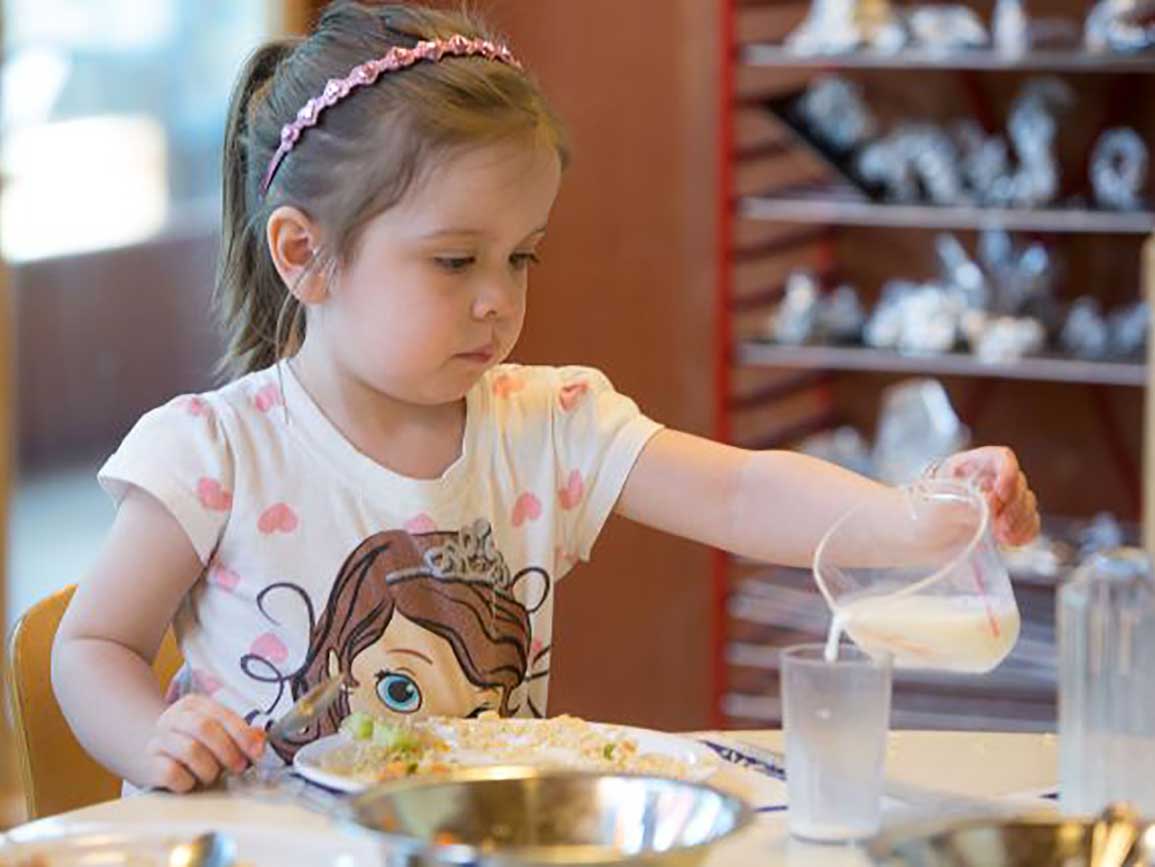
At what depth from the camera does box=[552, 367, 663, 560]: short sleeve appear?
1.85 m

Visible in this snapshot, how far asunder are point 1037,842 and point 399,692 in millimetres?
625

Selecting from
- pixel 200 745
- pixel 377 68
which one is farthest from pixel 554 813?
pixel 377 68

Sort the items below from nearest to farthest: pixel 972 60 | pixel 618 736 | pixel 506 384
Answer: pixel 618 736, pixel 506 384, pixel 972 60

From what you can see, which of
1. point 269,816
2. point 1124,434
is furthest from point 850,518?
point 1124,434

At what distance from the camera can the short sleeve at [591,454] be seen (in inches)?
72.7

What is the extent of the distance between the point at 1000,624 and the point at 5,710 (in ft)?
8.08

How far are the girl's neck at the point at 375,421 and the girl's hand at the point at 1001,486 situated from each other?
0.40 m

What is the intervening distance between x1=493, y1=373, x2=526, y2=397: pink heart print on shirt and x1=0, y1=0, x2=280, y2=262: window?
1823 mm

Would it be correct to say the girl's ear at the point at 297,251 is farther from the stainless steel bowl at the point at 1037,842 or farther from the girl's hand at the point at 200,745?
the stainless steel bowl at the point at 1037,842

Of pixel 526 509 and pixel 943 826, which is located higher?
pixel 526 509

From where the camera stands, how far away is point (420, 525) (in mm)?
1742

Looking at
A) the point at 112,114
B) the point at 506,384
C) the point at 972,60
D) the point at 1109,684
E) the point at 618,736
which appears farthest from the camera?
the point at 112,114

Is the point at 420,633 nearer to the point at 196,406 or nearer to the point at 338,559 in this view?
the point at 338,559

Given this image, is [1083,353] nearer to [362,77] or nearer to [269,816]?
[362,77]
